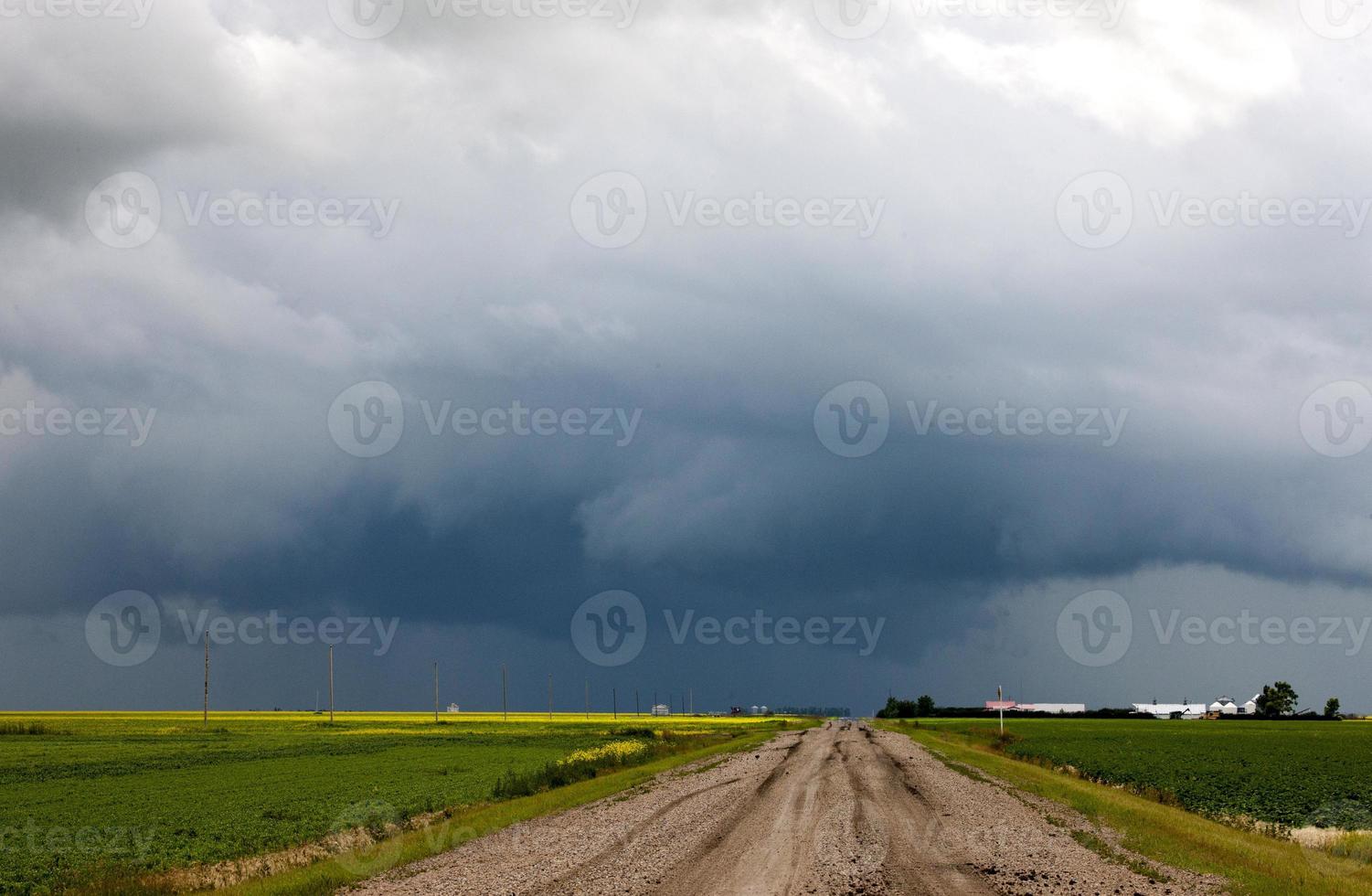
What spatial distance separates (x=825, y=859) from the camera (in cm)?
2267

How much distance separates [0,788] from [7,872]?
30.7 m

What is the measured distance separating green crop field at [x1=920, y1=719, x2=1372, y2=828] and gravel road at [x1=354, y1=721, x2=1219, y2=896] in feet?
34.5

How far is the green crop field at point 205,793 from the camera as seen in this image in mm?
28703

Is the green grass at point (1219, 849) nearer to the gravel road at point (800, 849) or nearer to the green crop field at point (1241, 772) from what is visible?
the gravel road at point (800, 849)

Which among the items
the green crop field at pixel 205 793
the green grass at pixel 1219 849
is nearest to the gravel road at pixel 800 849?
the green grass at pixel 1219 849

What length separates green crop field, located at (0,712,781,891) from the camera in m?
28.7

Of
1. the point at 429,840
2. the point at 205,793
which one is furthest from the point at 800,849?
the point at 205,793

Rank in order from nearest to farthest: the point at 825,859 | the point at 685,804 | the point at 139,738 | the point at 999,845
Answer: the point at 825,859, the point at 999,845, the point at 685,804, the point at 139,738

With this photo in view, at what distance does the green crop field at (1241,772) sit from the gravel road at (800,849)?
10527mm

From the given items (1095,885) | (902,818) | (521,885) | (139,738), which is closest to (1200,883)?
(1095,885)

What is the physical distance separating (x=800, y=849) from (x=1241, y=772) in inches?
1856

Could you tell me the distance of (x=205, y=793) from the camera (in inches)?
1858

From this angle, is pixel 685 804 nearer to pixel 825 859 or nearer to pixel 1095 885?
pixel 825 859

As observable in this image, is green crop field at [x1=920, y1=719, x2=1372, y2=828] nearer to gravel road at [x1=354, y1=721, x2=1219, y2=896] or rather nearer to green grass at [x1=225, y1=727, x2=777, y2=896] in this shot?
gravel road at [x1=354, y1=721, x2=1219, y2=896]
